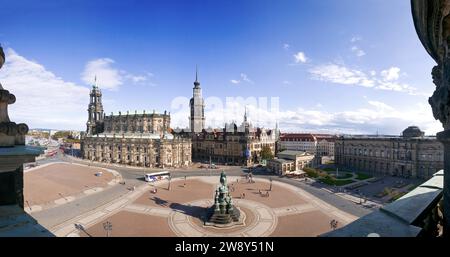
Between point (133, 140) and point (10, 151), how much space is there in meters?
66.3

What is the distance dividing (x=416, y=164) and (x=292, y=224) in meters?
42.9

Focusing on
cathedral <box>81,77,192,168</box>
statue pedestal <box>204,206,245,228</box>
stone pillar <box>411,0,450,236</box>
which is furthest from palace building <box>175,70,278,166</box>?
stone pillar <box>411,0,450,236</box>

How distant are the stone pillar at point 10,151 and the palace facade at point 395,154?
192 ft

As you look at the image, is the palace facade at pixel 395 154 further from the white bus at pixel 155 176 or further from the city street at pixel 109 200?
the white bus at pixel 155 176

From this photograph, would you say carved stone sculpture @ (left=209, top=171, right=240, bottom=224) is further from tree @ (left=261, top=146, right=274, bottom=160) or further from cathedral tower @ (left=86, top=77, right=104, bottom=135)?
cathedral tower @ (left=86, top=77, right=104, bottom=135)

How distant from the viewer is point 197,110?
93.9 m

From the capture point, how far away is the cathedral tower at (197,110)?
9288 centimetres

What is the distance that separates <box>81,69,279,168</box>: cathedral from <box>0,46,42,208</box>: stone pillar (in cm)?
6017

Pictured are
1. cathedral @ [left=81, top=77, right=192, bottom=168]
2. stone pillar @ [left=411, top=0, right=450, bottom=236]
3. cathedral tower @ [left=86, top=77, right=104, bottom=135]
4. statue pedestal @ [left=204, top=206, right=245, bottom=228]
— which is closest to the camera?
stone pillar @ [left=411, top=0, right=450, bottom=236]

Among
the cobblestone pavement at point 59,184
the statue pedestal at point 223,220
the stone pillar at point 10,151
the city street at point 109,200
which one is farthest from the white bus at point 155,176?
the stone pillar at point 10,151

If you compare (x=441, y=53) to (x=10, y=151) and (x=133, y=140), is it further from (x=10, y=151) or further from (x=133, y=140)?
(x=133, y=140)

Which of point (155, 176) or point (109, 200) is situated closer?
point (109, 200)

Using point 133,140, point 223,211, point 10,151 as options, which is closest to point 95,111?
point 133,140

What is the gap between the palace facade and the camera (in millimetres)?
49438
